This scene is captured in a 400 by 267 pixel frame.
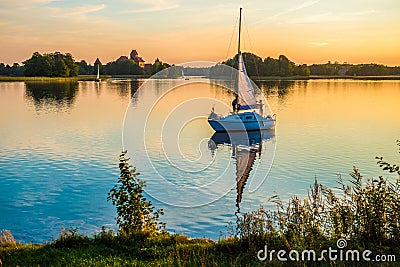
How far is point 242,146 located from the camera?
26.6 metres

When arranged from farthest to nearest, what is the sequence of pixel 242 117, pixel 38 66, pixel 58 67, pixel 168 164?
1. pixel 58 67
2. pixel 38 66
3. pixel 242 117
4. pixel 168 164

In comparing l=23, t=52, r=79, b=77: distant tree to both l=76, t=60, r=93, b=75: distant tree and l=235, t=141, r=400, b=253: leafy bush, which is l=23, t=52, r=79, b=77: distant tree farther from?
l=235, t=141, r=400, b=253: leafy bush

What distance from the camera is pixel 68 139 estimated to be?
25.8 meters

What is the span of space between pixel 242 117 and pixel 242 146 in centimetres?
480

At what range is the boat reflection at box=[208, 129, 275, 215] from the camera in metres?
18.1

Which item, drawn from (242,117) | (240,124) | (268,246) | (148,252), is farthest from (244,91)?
(148,252)

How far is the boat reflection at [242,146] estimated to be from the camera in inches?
712
